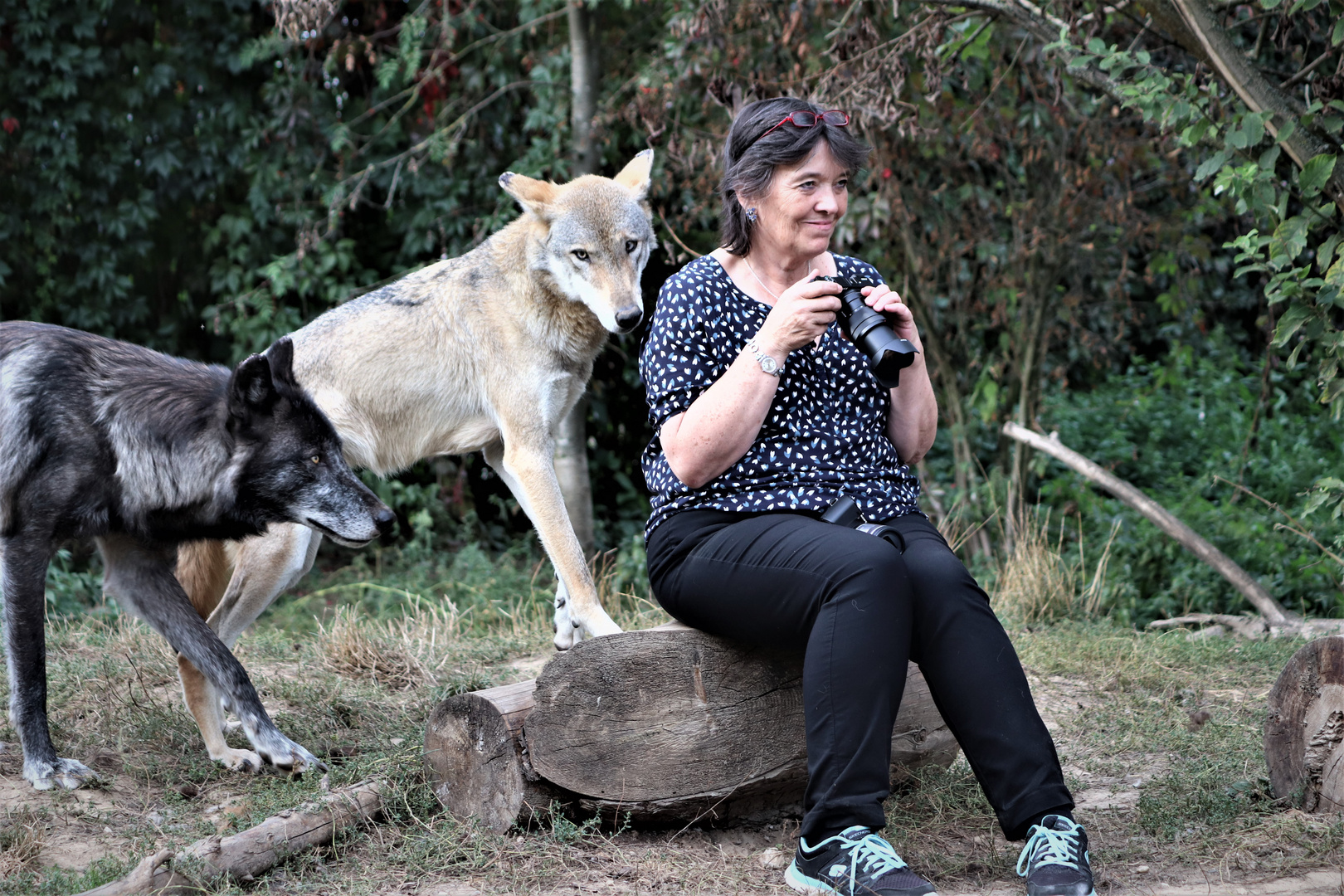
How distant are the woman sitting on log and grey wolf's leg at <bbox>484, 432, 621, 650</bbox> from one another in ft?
3.63

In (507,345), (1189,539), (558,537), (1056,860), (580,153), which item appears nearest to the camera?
(1056,860)

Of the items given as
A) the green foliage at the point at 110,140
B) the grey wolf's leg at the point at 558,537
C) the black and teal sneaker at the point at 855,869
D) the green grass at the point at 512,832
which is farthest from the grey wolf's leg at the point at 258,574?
the green foliage at the point at 110,140

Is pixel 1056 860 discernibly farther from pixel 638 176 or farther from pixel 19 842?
pixel 638 176

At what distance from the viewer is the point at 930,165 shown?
7.30 metres

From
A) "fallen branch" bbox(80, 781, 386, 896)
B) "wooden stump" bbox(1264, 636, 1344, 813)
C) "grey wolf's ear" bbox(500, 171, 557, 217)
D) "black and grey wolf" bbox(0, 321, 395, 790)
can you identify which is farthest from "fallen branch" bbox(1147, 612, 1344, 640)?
"black and grey wolf" bbox(0, 321, 395, 790)

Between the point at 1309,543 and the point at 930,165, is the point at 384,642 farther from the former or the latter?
the point at 1309,543

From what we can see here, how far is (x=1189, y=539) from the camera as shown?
19.5 ft

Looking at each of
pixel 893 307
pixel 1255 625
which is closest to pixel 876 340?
pixel 893 307

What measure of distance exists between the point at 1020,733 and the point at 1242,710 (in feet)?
6.78

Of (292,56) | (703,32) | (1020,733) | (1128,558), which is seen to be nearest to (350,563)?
(292,56)

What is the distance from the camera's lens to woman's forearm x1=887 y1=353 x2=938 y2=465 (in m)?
3.08

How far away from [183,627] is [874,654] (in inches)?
85.9

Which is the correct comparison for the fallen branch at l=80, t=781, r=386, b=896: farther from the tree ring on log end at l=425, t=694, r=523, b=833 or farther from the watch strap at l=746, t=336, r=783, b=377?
the watch strap at l=746, t=336, r=783, b=377

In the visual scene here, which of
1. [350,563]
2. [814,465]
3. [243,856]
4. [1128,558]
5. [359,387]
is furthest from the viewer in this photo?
[350,563]
